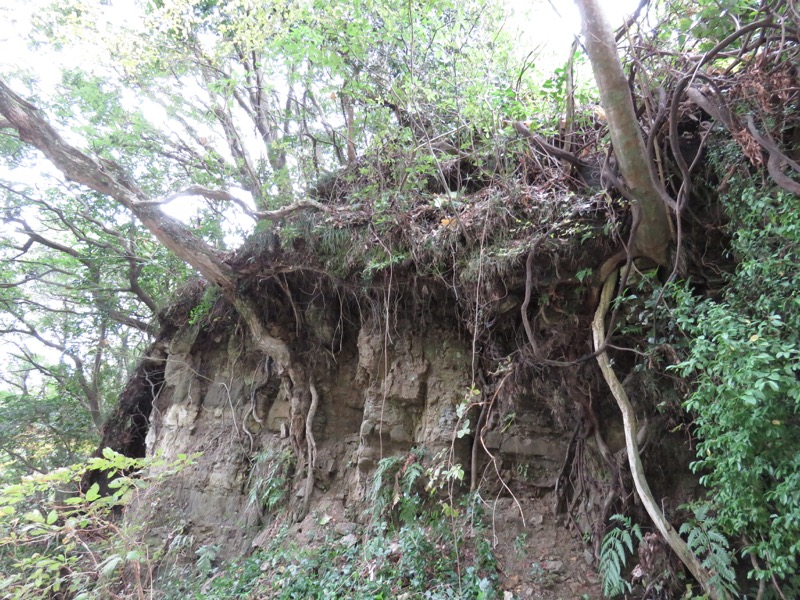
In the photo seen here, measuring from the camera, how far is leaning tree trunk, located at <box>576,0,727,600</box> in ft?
9.57

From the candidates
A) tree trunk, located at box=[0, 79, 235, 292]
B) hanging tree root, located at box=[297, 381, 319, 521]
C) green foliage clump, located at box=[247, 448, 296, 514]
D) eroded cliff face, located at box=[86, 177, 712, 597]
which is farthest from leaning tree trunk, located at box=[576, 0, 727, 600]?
tree trunk, located at box=[0, 79, 235, 292]

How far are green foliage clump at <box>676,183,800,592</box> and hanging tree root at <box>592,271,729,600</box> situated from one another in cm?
28

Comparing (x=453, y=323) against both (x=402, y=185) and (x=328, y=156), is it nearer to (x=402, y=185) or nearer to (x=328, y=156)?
(x=402, y=185)

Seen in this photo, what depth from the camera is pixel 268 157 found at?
738 cm

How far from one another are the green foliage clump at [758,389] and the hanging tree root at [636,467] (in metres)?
0.28

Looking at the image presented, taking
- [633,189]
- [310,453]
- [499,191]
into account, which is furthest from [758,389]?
[310,453]

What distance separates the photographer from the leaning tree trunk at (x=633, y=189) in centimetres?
292

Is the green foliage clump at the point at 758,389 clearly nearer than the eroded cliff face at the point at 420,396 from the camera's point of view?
Yes

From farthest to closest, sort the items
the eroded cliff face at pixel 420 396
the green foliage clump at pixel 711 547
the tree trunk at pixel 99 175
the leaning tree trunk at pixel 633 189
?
the tree trunk at pixel 99 175, the eroded cliff face at pixel 420 396, the leaning tree trunk at pixel 633 189, the green foliage clump at pixel 711 547

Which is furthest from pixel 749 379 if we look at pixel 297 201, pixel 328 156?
pixel 328 156

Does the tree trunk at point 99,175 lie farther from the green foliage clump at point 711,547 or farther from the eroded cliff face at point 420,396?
the green foliage clump at point 711,547

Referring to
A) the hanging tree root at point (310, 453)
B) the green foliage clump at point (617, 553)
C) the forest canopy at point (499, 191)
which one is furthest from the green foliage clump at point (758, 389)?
the hanging tree root at point (310, 453)

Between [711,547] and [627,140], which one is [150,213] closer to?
[627,140]

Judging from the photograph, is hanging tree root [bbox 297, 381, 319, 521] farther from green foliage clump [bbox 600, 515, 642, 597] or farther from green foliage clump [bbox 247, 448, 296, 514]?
green foliage clump [bbox 600, 515, 642, 597]
